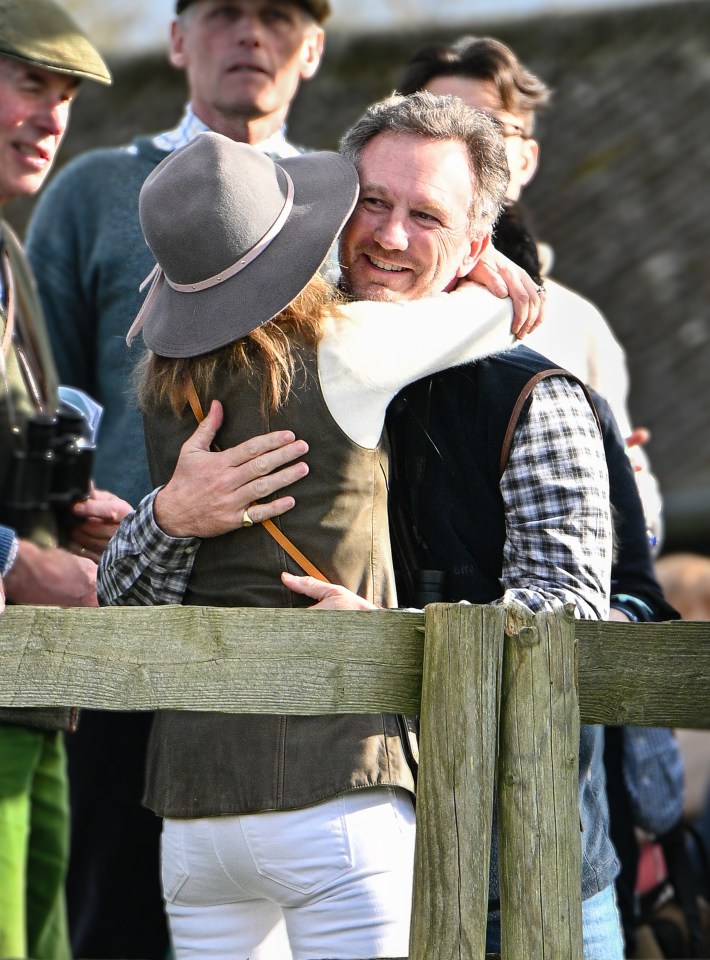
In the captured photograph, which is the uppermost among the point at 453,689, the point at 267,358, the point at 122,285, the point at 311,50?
A: the point at 311,50

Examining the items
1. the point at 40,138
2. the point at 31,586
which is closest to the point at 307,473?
the point at 31,586

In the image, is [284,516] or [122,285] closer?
[284,516]

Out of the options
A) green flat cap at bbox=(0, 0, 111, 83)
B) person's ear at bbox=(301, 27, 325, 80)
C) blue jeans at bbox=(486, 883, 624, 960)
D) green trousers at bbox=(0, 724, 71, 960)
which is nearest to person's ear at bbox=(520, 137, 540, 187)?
person's ear at bbox=(301, 27, 325, 80)

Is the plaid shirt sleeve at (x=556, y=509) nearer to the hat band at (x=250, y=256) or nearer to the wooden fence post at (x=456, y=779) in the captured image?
the wooden fence post at (x=456, y=779)

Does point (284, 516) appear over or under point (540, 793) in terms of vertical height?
over

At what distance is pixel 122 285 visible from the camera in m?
3.46

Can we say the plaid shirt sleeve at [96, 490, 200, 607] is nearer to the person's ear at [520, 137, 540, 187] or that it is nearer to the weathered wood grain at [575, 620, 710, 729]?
the weathered wood grain at [575, 620, 710, 729]

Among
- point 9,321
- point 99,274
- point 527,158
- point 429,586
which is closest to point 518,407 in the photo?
point 429,586

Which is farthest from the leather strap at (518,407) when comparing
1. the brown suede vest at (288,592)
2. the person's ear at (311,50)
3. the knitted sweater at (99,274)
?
the person's ear at (311,50)

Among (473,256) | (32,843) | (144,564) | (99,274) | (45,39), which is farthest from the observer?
(99,274)

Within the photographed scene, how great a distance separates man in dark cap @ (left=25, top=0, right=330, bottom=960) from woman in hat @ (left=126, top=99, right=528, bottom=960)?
3.13ft

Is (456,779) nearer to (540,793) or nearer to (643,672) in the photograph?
(540,793)

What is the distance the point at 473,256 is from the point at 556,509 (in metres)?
0.53

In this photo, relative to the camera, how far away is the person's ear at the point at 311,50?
384 centimetres
